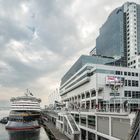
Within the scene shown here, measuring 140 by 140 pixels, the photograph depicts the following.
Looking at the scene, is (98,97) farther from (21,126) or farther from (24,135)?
(21,126)

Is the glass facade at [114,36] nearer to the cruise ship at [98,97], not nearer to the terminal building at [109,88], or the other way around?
the terminal building at [109,88]

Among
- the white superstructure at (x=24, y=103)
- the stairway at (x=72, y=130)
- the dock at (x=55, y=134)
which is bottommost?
the dock at (x=55, y=134)

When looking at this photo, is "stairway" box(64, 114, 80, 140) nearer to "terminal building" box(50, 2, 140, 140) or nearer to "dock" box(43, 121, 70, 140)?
"terminal building" box(50, 2, 140, 140)

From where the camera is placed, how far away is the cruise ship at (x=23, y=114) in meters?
111

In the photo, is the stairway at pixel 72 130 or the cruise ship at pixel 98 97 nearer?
the cruise ship at pixel 98 97

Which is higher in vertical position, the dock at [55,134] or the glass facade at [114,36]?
the glass facade at [114,36]

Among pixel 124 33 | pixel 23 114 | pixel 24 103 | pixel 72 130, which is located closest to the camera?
pixel 72 130

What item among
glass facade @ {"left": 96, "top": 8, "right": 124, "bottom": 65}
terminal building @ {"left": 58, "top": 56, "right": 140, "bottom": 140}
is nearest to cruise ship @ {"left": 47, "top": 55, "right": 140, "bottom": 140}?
terminal building @ {"left": 58, "top": 56, "right": 140, "bottom": 140}

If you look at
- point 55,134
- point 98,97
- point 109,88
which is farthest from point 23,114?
point 109,88

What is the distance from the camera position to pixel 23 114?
11550 centimetres

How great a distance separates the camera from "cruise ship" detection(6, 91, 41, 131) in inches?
4354

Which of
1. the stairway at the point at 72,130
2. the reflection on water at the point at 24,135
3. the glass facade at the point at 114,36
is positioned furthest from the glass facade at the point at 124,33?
the stairway at the point at 72,130

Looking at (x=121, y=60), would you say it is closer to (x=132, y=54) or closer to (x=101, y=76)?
(x=132, y=54)

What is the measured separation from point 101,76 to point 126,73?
12.1 m
